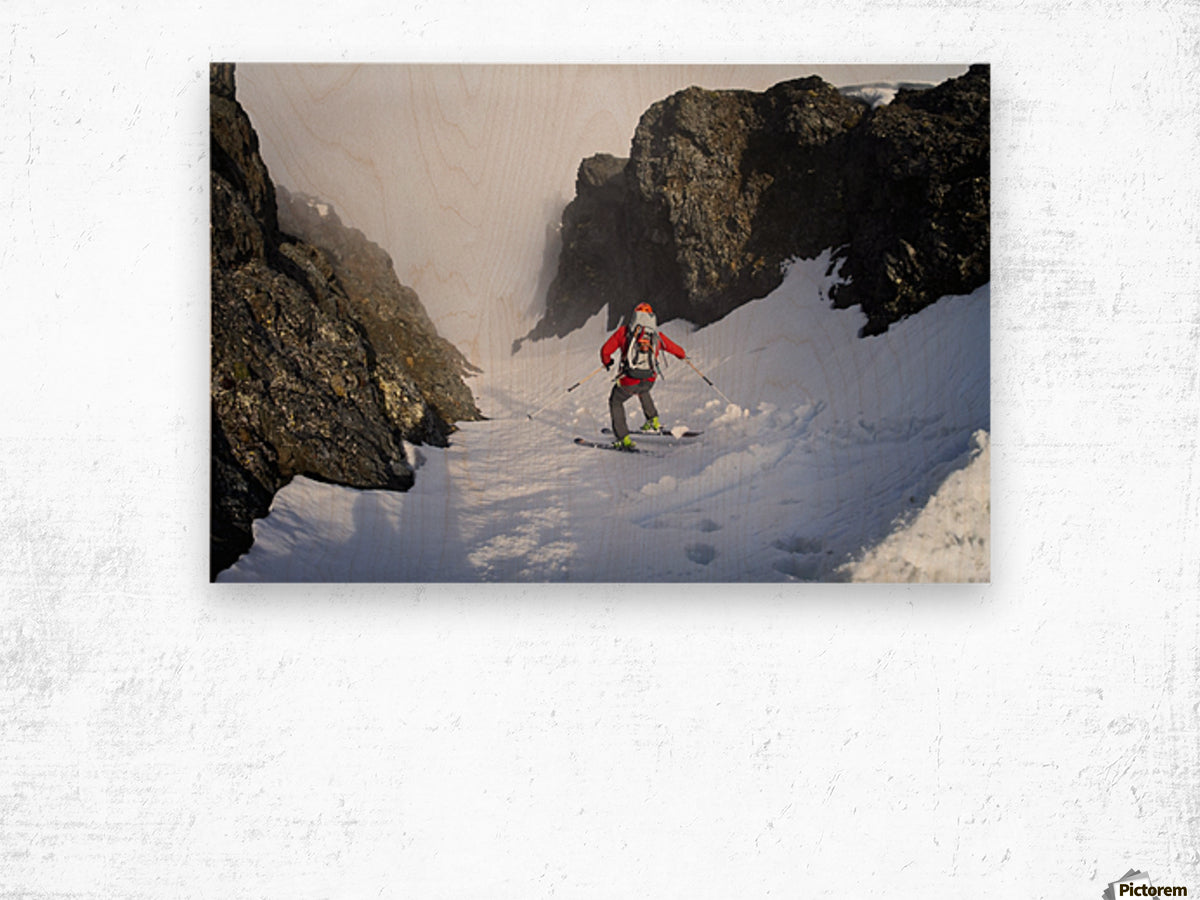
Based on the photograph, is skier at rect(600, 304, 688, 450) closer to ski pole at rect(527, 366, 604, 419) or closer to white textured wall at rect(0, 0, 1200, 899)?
ski pole at rect(527, 366, 604, 419)

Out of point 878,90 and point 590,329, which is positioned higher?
point 878,90

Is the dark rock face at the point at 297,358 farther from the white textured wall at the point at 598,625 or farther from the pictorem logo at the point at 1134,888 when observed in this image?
the pictorem logo at the point at 1134,888

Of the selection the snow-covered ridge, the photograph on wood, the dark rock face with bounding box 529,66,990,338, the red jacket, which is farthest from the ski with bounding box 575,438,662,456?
the snow-covered ridge

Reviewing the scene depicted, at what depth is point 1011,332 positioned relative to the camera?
224 cm

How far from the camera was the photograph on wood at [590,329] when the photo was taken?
2.16m

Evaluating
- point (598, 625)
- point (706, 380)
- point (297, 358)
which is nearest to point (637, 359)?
point (706, 380)

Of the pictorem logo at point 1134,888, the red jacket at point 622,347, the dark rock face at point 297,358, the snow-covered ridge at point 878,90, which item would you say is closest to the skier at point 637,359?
the red jacket at point 622,347

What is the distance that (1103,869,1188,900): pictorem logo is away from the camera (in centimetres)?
218

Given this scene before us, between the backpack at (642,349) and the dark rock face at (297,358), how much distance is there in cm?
34

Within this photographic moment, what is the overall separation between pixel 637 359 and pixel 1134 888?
58.9 inches

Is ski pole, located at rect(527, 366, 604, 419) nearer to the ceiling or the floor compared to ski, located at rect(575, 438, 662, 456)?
nearer to the ceiling

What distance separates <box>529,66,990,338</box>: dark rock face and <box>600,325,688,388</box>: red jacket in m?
0.05

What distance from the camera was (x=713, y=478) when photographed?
7.14ft

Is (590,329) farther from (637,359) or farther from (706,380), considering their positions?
(706,380)
